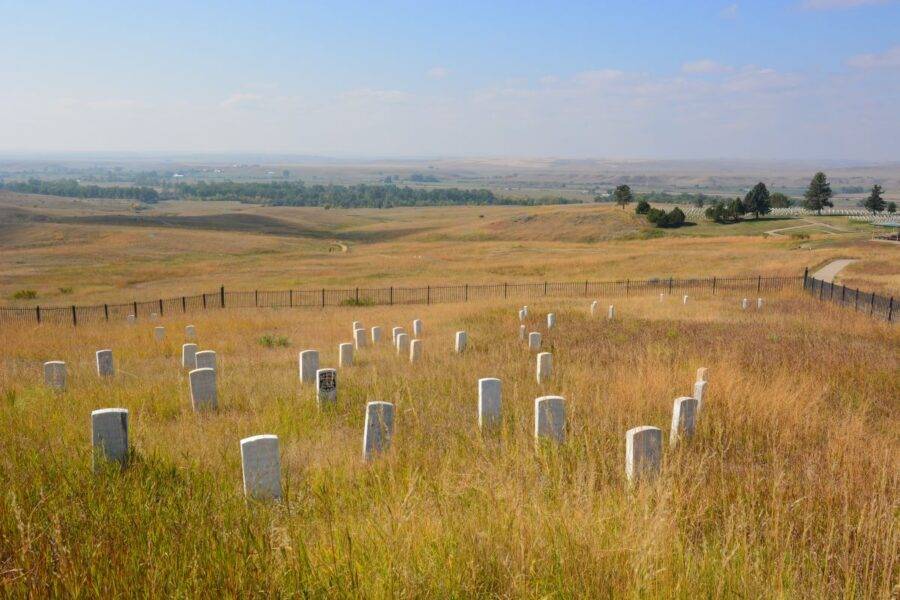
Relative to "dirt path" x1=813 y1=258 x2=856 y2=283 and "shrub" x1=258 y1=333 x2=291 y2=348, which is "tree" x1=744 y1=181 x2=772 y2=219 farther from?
"shrub" x1=258 y1=333 x2=291 y2=348

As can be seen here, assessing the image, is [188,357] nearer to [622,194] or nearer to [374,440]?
[374,440]

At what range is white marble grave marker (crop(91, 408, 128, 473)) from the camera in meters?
5.53

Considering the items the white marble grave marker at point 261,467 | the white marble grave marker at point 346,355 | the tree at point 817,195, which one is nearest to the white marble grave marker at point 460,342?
the white marble grave marker at point 346,355

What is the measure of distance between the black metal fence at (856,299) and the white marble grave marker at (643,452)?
17.6 m

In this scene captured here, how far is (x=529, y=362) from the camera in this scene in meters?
12.3

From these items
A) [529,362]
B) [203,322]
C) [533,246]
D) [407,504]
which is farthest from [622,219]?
[407,504]

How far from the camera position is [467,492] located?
488 cm

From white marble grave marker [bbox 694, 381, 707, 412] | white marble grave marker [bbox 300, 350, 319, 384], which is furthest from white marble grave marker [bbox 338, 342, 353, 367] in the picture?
white marble grave marker [bbox 694, 381, 707, 412]

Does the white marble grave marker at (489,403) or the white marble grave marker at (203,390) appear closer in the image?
the white marble grave marker at (489,403)

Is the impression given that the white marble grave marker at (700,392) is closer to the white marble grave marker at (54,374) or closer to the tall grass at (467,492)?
the tall grass at (467,492)

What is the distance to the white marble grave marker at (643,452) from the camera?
5.24m

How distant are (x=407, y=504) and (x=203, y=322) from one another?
64.4ft

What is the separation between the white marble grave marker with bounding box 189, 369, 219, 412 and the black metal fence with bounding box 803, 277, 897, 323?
18.6 meters

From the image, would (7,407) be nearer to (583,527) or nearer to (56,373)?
(56,373)
